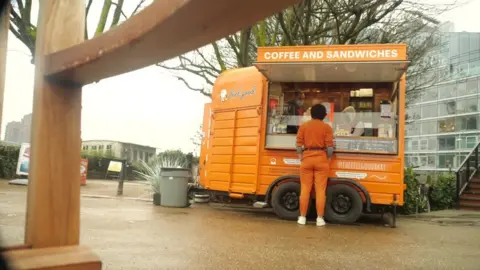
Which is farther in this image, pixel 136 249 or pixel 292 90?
pixel 292 90

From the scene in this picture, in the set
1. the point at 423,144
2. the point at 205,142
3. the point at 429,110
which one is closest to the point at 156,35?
the point at 205,142

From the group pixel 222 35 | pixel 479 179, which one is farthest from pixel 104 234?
pixel 479 179

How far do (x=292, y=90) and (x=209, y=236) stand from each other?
14.1 feet

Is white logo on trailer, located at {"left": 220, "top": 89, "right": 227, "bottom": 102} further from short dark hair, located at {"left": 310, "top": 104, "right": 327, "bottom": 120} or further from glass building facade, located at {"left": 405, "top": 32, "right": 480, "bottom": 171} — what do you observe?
glass building facade, located at {"left": 405, "top": 32, "right": 480, "bottom": 171}

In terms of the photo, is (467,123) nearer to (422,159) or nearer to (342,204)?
(422,159)

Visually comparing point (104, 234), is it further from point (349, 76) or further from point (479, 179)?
point (479, 179)

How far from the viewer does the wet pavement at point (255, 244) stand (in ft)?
13.8

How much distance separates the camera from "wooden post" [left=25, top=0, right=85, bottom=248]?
1.71 m

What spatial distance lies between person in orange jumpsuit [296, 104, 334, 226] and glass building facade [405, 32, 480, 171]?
22.4 metres

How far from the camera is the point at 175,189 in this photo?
33.8 ft

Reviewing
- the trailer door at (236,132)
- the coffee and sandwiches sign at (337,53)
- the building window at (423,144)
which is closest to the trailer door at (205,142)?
the trailer door at (236,132)

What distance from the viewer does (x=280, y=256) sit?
4547mm

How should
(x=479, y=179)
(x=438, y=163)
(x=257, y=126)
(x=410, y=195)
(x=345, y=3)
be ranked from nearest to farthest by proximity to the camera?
(x=257, y=126) < (x=410, y=195) < (x=345, y=3) < (x=479, y=179) < (x=438, y=163)

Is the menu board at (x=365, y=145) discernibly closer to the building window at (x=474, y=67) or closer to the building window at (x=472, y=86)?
the building window at (x=472, y=86)
